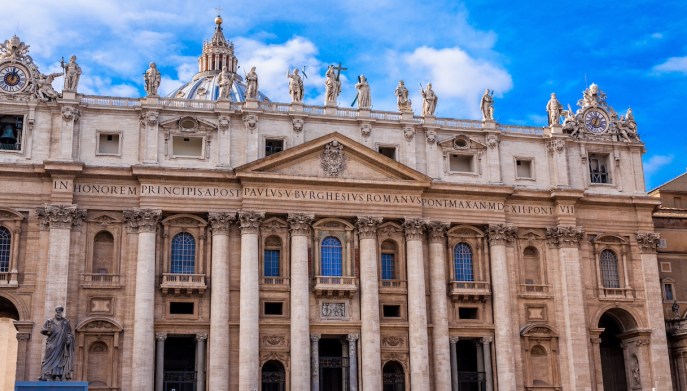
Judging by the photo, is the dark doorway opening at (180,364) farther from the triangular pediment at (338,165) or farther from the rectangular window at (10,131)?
the rectangular window at (10,131)

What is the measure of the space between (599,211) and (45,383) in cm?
3416

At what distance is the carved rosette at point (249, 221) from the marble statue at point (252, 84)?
6857 mm

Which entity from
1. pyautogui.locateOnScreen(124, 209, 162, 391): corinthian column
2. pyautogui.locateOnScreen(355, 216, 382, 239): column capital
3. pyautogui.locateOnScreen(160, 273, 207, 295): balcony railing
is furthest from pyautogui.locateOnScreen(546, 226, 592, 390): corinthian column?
pyautogui.locateOnScreen(124, 209, 162, 391): corinthian column

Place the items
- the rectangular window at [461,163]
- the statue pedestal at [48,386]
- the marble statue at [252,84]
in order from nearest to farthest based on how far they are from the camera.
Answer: the statue pedestal at [48,386]
the marble statue at [252,84]
the rectangular window at [461,163]

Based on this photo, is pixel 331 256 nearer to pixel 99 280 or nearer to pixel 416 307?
pixel 416 307

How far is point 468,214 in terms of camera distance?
51562 mm

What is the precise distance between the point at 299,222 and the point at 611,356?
21.5 m

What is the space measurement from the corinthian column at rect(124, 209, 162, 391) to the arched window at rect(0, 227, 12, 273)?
584cm

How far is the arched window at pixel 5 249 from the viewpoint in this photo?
4594 centimetres

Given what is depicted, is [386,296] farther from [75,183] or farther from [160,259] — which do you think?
[75,183]

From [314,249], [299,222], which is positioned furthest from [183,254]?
[314,249]

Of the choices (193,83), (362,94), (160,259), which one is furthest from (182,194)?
(193,83)

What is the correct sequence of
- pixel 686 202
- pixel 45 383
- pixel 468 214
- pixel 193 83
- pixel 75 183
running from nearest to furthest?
pixel 45 383 → pixel 75 183 → pixel 468 214 → pixel 686 202 → pixel 193 83

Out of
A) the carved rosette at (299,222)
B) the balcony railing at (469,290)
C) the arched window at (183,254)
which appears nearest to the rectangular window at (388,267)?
the balcony railing at (469,290)
